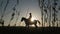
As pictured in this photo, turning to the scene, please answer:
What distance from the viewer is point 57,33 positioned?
456 inches

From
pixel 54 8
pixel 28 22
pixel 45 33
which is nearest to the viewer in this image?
pixel 45 33

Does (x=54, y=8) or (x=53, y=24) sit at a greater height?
(x=54, y=8)

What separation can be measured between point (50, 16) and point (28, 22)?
6520 millimetres

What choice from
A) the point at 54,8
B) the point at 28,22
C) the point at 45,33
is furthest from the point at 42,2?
the point at 28,22

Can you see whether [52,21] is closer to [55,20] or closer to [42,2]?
[55,20]

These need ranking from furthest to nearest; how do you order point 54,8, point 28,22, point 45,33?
1. point 28,22
2. point 54,8
3. point 45,33

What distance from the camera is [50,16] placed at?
12594mm

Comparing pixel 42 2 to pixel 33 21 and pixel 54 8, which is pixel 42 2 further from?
pixel 33 21

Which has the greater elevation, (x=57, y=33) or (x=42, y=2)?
(x=42, y=2)

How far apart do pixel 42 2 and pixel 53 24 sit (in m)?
1.69

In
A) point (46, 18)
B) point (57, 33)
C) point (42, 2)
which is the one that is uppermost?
point (42, 2)

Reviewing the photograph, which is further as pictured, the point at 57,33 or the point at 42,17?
the point at 42,17

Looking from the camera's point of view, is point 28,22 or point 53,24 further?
point 28,22

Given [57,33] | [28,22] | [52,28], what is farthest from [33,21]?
[57,33]
